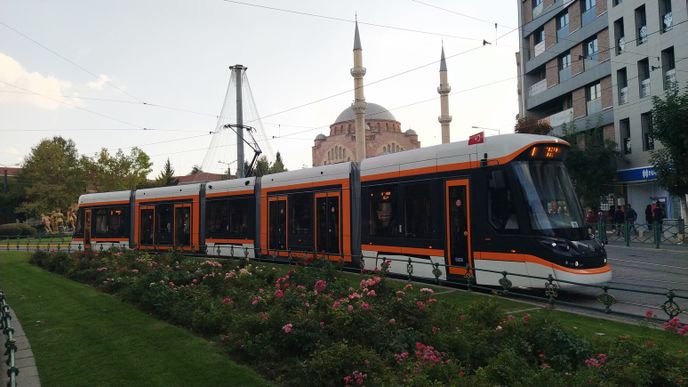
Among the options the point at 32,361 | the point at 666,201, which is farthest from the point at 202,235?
the point at 666,201

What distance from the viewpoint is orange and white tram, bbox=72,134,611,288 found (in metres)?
9.62

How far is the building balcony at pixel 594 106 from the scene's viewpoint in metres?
30.6

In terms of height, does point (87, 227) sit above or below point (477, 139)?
below

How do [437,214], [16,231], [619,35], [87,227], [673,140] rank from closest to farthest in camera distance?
[437,214], [673,140], [87,227], [619,35], [16,231]

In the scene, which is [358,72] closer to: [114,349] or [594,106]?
[594,106]

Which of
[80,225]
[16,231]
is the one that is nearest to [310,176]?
[80,225]

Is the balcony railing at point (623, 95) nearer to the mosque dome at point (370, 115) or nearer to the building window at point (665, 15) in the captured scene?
the building window at point (665, 15)

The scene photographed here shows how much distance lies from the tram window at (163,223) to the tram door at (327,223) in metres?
9.39

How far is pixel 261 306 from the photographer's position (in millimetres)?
8070

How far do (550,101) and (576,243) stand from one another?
29.6 m

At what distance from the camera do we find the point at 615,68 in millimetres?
28312

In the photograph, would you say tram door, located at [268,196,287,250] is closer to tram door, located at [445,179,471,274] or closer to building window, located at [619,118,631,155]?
tram door, located at [445,179,471,274]

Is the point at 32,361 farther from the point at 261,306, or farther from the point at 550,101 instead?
the point at 550,101

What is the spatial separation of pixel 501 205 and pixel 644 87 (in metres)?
21.6
